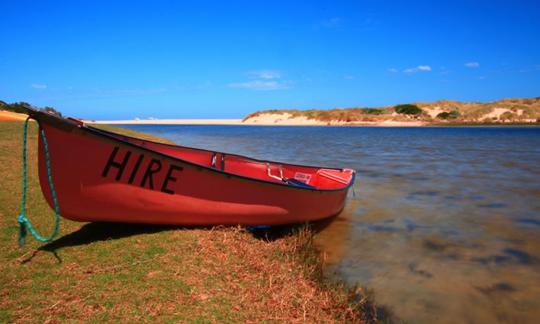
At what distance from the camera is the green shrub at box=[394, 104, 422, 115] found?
79.3 m

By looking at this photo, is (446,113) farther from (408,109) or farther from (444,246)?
(444,246)

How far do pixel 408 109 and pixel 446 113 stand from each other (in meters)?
8.64

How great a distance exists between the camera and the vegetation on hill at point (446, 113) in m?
68.7

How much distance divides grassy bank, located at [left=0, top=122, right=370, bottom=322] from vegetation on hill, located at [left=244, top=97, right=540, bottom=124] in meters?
74.8

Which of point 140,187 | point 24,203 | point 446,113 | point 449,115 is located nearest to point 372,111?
point 446,113

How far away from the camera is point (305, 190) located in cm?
688

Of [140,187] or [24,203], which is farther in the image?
[140,187]

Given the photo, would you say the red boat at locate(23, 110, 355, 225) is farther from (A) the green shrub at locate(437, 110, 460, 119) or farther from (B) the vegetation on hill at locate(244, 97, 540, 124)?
(A) the green shrub at locate(437, 110, 460, 119)

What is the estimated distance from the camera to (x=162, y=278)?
425cm

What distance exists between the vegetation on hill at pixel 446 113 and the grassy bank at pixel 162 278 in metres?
74.8

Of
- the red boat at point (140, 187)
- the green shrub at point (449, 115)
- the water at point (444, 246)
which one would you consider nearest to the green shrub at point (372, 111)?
the green shrub at point (449, 115)

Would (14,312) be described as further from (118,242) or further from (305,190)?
(305,190)

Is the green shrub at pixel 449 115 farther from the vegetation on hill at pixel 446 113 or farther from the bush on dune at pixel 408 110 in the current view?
the bush on dune at pixel 408 110

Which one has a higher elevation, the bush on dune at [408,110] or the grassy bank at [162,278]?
the bush on dune at [408,110]
